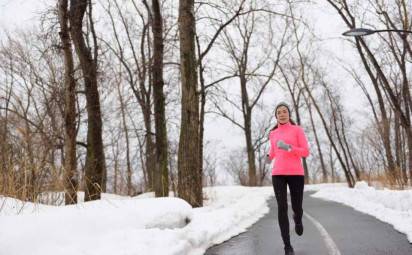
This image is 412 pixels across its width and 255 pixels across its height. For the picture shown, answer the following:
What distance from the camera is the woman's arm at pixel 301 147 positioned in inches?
237

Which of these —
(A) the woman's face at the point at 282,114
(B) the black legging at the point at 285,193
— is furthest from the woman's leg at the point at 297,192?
(A) the woman's face at the point at 282,114

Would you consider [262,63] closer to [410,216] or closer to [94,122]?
[94,122]

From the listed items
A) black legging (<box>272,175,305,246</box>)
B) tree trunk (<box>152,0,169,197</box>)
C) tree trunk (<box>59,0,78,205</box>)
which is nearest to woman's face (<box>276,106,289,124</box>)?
black legging (<box>272,175,305,246</box>)

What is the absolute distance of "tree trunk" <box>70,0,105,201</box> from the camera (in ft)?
41.4

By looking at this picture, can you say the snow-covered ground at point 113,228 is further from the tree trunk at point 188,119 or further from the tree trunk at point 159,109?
the tree trunk at point 159,109

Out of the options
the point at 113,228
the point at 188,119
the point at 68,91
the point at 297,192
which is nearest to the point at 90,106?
the point at 68,91

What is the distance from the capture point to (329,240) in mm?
6734

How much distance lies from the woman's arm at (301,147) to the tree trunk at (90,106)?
787 centimetres

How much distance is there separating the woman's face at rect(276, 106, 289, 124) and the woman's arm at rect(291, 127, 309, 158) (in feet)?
0.84

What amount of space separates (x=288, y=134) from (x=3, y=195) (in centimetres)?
423

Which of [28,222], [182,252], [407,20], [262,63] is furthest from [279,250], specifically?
[262,63]

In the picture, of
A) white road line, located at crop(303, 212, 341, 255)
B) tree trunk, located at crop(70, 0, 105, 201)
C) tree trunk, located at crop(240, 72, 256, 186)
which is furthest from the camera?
tree trunk, located at crop(240, 72, 256, 186)

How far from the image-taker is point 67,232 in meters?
4.94

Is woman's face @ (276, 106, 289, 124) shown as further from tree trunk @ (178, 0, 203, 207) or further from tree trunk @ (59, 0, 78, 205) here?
tree trunk @ (59, 0, 78, 205)
